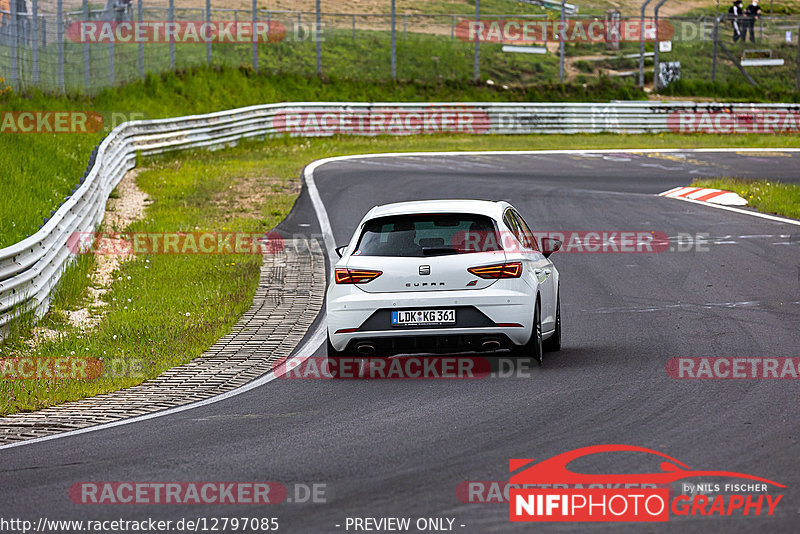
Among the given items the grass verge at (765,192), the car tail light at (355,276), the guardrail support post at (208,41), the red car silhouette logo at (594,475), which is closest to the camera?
the red car silhouette logo at (594,475)

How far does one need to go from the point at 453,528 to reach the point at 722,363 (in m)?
5.08

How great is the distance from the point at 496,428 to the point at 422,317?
2.19 meters

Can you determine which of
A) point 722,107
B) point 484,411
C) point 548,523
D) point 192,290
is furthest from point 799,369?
point 722,107

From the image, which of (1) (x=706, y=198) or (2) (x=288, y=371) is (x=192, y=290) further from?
(1) (x=706, y=198)

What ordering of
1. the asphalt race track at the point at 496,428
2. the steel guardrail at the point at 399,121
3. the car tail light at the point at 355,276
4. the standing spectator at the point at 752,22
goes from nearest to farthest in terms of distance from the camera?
the asphalt race track at the point at 496,428
the car tail light at the point at 355,276
the steel guardrail at the point at 399,121
the standing spectator at the point at 752,22

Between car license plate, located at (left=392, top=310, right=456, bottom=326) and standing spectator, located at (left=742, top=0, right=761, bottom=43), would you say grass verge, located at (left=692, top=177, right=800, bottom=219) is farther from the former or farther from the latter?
standing spectator, located at (left=742, top=0, right=761, bottom=43)

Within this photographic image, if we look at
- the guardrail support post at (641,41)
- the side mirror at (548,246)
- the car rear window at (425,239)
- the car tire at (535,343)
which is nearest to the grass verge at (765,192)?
the side mirror at (548,246)

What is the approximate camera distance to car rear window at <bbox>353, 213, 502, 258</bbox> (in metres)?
10.3

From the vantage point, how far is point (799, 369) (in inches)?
388

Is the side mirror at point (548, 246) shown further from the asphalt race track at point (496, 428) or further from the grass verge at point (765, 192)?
the grass verge at point (765, 192)

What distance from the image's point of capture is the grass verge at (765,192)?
21.9 meters

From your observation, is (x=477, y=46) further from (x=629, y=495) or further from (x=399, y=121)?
(x=629, y=495)

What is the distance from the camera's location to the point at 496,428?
801 cm

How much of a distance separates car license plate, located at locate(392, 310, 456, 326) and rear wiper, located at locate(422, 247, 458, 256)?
509 millimetres
